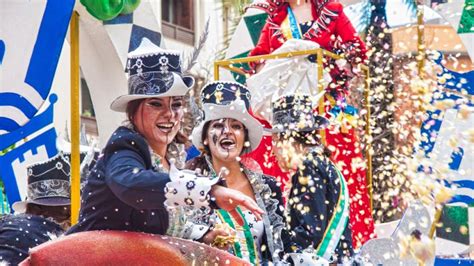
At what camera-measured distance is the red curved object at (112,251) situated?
3.39 m

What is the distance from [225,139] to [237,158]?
11 cm

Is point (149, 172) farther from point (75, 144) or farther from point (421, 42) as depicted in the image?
point (421, 42)

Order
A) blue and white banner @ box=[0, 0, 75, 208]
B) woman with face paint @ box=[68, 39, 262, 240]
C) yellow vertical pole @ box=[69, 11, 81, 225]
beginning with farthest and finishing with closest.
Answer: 1. blue and white banner @ box=[0, 0, 75, 208]
2. yellow vertical pole @ box=[69, 11, 81, 225]
3. woman with face paint @ box=[68, 39, 262, 240]

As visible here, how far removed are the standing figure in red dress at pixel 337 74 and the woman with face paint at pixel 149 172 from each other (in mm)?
2084

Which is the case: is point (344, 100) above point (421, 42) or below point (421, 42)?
below

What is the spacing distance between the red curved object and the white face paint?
1571 millimetres

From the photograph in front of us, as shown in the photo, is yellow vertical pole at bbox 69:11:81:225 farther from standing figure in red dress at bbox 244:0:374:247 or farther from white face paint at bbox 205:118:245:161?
standing figure in red dress at bbox 244:0:374:247

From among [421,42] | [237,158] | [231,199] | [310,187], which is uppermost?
[421,42]

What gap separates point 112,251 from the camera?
3400 millimetres

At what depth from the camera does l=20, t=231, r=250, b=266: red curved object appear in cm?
339

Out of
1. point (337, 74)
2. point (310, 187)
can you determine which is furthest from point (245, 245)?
point (337, 74)

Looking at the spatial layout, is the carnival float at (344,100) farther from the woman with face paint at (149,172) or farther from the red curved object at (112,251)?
the red curved object at (112,251)

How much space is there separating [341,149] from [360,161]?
15 cm

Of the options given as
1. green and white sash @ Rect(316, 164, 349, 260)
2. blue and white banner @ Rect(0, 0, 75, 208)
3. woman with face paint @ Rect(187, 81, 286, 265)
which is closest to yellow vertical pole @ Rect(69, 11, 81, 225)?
blue and white banner @ Rect(0, 0, 75, 208)
